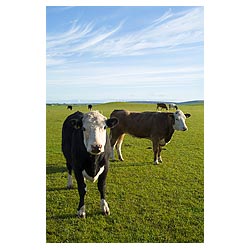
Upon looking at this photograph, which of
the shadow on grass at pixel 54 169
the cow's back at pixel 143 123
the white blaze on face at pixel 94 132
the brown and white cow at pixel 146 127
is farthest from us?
the cow's back at pixel 143 123

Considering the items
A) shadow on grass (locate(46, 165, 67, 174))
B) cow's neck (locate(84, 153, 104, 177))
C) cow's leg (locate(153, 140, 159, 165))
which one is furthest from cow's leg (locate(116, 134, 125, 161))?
cow's neck (locate(84, 153, 104, 177))

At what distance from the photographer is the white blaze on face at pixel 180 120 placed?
11.7 feet

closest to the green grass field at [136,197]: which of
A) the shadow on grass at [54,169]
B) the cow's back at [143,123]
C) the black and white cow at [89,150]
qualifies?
the shadow on grass at [54,169]

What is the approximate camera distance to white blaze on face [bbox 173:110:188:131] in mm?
3561

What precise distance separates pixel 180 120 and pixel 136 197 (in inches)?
46.7

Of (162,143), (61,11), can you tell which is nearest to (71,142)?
(61,11)

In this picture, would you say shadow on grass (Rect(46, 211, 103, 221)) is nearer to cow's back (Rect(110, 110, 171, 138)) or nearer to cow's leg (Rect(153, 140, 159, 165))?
cow's leg (Rect(153, 140, 159, 165))

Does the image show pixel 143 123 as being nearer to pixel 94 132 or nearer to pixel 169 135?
pixel 169 135

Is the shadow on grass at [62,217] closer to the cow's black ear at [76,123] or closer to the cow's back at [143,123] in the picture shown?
the cow's black ear at [76,123]

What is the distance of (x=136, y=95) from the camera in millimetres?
2971

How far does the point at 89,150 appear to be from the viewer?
2375 millimetres

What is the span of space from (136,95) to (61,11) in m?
1.02

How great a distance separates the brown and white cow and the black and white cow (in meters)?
1.00

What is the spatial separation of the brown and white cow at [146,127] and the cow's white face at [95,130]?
1.22m
